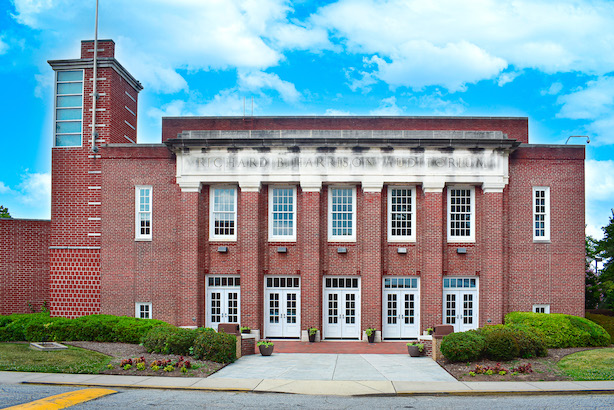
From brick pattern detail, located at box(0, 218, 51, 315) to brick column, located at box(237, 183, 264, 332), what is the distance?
1068cm

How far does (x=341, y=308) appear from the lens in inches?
1031

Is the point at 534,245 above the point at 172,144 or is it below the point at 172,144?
below

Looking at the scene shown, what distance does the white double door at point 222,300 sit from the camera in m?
26.3

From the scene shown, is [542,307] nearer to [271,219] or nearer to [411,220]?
[411,220]

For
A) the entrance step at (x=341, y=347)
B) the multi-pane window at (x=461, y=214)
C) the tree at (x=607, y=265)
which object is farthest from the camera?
the tree at (x=607, y=265)

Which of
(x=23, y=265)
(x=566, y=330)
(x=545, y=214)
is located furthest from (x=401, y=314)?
(x=23, y=265)

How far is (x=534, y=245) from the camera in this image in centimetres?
2620

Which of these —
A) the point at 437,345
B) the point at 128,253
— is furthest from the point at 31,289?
the point at 437,345

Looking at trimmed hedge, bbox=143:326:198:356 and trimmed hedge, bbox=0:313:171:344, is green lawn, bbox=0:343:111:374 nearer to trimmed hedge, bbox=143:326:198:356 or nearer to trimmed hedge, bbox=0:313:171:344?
trimmed hedge, bbox=143:326:198:356

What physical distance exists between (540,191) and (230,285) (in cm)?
1555

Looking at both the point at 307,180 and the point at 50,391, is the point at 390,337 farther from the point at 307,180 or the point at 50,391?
the point at 50,391

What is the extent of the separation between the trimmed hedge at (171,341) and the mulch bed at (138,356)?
25 centimetres

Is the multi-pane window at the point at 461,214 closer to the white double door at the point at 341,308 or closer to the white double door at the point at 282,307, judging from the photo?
the white double door at the point at 341,308

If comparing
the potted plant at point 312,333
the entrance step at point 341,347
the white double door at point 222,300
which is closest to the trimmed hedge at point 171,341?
the entrance step at point 341,347
